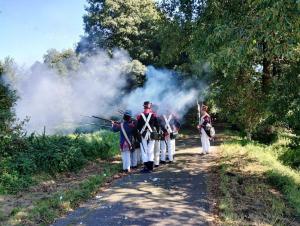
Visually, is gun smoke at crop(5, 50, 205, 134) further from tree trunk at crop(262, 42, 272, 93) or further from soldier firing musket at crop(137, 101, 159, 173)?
soldier firing musket at crop(137, 101, 159, 173)

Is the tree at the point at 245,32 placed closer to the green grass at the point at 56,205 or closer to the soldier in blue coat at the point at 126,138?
the soldier in blue coat at the point at 126,138

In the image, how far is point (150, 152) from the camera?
1393 centimetres

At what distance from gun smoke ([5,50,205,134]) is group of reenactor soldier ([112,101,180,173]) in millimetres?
5814

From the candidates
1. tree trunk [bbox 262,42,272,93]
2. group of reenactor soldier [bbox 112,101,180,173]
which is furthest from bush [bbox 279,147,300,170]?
group of reenactor soldier [bbox 112,101,180,173]

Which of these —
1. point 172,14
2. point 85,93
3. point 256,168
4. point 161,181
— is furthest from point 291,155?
point 85,93

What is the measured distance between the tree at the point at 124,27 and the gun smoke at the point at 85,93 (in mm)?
2664

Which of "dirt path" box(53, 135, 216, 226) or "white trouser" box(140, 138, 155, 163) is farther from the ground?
"white trouser" box(140, 138, 155, 163)

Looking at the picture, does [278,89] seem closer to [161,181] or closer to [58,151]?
[161,181]

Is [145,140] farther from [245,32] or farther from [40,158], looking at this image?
[245,32]

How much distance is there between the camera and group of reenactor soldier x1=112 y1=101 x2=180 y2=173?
14039 mm

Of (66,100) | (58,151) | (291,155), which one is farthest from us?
(66,100)

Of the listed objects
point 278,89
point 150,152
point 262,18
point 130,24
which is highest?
point 130,24

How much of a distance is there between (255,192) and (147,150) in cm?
399

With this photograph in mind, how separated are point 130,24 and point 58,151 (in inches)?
746
